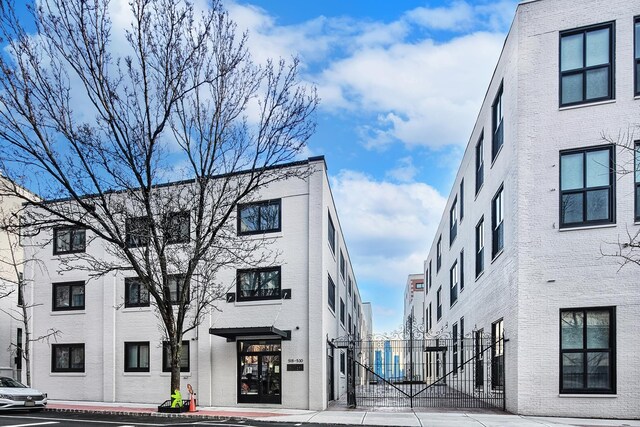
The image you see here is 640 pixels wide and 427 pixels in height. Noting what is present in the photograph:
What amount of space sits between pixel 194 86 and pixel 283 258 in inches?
278

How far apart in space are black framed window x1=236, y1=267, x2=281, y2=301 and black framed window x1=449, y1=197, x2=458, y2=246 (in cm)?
1301

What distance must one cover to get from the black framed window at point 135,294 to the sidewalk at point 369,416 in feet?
13.2

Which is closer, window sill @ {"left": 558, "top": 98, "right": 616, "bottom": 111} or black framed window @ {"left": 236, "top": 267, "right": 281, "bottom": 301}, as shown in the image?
window sill @ {"left": 558, "top": 98, "right": 616, "bottom": 111}

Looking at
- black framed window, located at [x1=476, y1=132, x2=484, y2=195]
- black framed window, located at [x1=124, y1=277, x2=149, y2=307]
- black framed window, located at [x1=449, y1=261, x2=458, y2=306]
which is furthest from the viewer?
black framed window, located at [x1=449, y1=261, x2=458, y2=306]

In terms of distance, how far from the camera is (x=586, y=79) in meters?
16.5

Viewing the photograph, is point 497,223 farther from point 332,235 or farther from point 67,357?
point 67,357

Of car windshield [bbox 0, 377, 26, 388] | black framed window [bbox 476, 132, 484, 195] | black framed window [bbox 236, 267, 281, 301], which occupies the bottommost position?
car windshield [bbox 0, 377, 26, 388]

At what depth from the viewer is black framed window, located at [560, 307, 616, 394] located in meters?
15.2

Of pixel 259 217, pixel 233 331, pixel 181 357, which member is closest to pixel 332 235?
pixel 259 217

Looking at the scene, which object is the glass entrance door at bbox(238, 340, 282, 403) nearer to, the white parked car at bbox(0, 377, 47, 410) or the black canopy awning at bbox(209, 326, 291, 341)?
the black canopy awning at bbox(209, 326, 291, 341)

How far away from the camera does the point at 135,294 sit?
22969 mm

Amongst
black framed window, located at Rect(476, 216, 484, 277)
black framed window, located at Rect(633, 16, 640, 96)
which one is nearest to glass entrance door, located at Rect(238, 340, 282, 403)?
black framed window, located at Rect(476, 216, 484, 277)

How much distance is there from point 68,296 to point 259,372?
9.77m

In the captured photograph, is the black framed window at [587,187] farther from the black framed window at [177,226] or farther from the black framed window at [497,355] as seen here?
the black framed window at [177,226]
